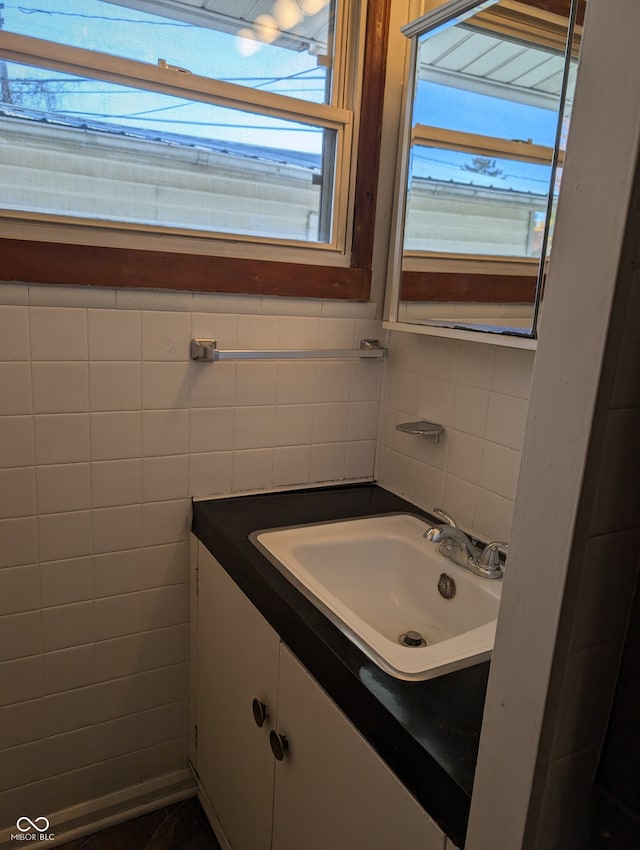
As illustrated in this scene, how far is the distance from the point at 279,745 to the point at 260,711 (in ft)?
0.29

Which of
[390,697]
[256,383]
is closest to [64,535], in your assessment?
[256,383]

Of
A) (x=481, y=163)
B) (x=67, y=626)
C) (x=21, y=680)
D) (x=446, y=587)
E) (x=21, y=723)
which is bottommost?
(x=21, y=723)

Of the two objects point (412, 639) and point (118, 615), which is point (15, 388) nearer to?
point (118, 615)

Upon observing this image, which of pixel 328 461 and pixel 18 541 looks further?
pixel 328 461

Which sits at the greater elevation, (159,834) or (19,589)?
(19,589)

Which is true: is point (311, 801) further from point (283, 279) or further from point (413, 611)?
point (283, 279)

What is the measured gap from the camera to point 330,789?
970 mm

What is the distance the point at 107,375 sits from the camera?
1.38 m

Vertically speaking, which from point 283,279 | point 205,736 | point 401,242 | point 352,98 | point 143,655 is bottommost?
point 205,736

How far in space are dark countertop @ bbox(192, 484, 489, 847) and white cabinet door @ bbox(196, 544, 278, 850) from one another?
72mm

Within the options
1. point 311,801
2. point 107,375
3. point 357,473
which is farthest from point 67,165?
point 311,801

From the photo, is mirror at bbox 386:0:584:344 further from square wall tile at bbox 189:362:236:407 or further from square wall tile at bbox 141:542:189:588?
square wall tile at bbox 141:542:189:588

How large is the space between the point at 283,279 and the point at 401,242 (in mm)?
321

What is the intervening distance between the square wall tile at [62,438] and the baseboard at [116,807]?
3.10ft
